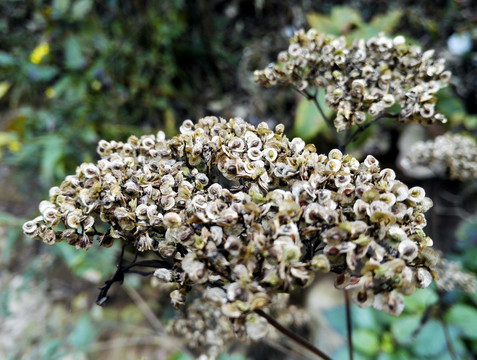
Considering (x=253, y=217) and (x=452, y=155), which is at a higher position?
(x=253, y=217)

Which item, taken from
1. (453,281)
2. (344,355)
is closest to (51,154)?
(344,355)

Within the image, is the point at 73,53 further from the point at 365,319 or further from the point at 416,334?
the point at 416,334

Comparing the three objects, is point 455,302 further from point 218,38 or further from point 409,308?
point 218,38

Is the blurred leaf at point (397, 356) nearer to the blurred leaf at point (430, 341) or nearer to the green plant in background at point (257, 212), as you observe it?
the blurred leaf at point (430, 341)

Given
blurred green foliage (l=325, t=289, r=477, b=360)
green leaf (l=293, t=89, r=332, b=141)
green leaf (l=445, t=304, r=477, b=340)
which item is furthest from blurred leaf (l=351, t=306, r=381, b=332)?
green leaf (l=293, t=89, r=332, b=141)

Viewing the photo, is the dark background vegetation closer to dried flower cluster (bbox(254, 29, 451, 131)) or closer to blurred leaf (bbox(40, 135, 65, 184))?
blurred leaf (bbox(40, 135, 65, 184))

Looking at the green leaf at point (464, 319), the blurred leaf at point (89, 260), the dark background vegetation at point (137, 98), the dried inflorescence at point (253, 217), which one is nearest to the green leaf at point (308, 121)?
the dark background vegetation at point (137, 98)
